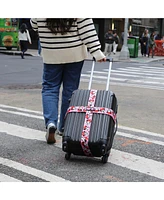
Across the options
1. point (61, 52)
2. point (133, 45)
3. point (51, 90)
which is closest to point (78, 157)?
point (51, 90)

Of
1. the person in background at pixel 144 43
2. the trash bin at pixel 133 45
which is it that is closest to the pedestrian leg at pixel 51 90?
the trash bin at pixel 133 45

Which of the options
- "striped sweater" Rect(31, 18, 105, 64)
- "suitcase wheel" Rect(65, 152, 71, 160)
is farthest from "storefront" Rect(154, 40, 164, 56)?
"suitcase wheel" Rect(65, 152, 71, 160)

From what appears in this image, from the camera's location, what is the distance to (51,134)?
4195mm

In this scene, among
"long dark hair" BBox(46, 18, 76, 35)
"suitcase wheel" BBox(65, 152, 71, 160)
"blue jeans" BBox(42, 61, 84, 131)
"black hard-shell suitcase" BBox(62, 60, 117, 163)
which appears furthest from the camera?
"blue jeans" BBox(42, 61, 84, 131)

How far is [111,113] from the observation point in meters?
3.65

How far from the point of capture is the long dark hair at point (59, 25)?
3963 millimetres

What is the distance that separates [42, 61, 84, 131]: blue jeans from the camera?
4.25m

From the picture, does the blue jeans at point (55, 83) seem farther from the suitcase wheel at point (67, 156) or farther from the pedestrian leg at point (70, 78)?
the suitcase wheel at point (67, 156)

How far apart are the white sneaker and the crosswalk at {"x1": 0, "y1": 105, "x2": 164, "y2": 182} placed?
74 mm

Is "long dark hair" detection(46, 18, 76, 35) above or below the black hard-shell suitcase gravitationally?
above

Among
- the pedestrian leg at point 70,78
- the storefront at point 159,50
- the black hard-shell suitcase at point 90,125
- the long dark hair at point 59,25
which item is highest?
the long dark hair at point 59,25

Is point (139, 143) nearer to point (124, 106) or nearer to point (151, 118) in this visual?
point (151, 118)

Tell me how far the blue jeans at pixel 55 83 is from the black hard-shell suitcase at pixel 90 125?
560 millimetres

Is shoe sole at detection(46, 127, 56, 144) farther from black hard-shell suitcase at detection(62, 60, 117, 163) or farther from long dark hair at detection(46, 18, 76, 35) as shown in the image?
long dark hair at detection(46, 18, 76, 35)
